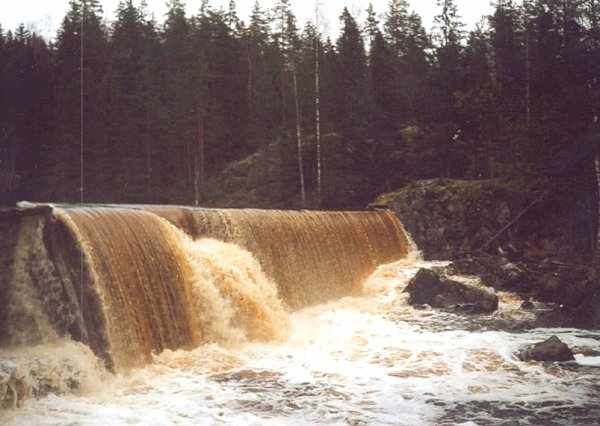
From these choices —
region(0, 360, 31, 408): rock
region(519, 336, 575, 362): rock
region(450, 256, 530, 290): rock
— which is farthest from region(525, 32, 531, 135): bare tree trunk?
region(0, 360, 31, 408): rock

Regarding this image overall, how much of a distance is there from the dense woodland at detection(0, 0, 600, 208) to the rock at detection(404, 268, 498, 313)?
16.5 ft

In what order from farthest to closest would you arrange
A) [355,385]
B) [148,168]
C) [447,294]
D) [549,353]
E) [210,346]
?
[148,168], [447,294], [210,346], [549,353], [355,385]

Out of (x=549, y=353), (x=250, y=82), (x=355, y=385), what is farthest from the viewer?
(x=250, y=82)

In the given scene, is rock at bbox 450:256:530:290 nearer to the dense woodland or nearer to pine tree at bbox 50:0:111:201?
the dense woodland

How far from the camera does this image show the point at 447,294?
14.9 metres

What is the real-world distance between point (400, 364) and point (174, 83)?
29.6 meters

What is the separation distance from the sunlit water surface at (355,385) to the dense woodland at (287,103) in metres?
8.98

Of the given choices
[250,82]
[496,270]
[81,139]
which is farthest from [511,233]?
[250,82]

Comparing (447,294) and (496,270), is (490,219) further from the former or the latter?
(447,294)

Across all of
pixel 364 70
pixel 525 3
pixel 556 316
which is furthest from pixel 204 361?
pixel 525 3

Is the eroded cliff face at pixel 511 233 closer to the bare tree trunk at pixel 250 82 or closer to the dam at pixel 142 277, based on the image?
the dam at pixel 142 277

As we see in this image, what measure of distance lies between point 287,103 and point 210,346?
26.2 meters

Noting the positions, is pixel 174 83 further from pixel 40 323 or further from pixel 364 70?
pixel 40 323

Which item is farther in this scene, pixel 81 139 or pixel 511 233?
pixel 81 139
